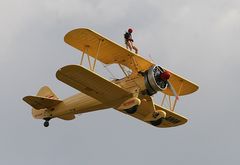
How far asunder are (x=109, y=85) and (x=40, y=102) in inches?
188

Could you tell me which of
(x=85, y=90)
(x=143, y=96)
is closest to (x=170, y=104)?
(x=143, y=96)

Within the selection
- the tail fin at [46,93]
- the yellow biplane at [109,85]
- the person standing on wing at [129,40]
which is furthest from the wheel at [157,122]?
the tail fin at [46,93]

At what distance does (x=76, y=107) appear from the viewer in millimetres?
27812

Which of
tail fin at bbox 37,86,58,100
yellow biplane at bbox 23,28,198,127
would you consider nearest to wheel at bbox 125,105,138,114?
yellow biplane at bbox 23,28,198,127

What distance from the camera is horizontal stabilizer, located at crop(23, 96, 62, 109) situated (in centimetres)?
2842

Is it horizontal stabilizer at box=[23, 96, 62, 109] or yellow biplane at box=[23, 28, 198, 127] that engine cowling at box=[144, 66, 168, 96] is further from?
horizontal stabilizer at box=[23, 96, 62, 109]

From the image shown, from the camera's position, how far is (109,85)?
25.2 m

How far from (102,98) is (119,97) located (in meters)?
0.65

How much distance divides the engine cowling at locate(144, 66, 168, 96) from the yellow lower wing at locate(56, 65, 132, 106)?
0.86 metres

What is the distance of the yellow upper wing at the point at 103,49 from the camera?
2544 cm

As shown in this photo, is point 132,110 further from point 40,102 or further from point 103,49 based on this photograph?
point 40,102

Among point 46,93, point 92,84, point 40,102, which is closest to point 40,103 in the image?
point 40,102

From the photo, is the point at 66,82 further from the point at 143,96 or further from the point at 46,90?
the point at 46,90

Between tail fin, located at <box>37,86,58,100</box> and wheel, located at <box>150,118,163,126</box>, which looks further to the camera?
tail fin, located at <box>37,86,58,100</box>
